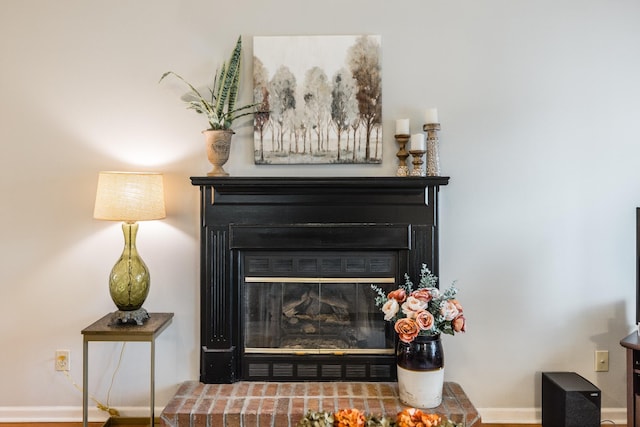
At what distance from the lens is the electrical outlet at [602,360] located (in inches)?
108

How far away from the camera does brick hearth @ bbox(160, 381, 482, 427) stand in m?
2.38

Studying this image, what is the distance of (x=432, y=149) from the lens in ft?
8.75

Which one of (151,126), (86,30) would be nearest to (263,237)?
(151,126)

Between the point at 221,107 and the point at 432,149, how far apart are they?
1.22m

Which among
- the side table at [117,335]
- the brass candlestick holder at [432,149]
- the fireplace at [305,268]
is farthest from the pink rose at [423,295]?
the side table at [117,335]

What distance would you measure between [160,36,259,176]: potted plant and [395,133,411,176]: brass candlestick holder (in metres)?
0.86

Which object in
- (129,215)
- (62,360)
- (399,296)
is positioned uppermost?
(129,215)

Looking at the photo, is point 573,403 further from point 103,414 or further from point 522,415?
point 103,414

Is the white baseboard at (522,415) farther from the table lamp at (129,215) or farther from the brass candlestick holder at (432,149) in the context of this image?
the table lamp at (129,215)

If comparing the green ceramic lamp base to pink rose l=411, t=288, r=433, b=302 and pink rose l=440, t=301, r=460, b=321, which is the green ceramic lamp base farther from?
pink rose l=440, t=301, r=460, b=321

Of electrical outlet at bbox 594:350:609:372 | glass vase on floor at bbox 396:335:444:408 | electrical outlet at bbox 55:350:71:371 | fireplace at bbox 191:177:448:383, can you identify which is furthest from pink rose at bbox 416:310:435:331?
electrical outlet at bbox 55:350:71:371

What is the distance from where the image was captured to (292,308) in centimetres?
280

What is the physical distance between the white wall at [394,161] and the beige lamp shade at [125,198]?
269 mm

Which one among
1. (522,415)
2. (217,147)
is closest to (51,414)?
(217,147)
